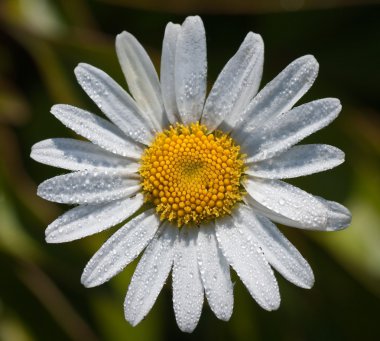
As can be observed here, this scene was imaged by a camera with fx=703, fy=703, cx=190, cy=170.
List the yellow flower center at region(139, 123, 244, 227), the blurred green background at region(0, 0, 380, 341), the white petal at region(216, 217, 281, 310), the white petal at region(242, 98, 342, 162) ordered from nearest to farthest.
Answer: the white petal at region(242, 98, 342, 162)
the white petal at region(216, 217, 281, 310)
the yellow flower center at region(139, 123, 244, 227)
the blurred green background at region(0, 0, 380, 341)

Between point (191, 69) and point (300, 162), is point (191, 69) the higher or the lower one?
the higher one

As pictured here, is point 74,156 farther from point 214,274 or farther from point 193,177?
point 214,274

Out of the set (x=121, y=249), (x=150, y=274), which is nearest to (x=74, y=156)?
(x=121, y=249)

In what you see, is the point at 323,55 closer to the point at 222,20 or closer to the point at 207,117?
the point at 222,20

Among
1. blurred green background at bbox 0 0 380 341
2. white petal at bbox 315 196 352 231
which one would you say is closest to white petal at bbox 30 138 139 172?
blurred green background at bbox 0 0 380 341

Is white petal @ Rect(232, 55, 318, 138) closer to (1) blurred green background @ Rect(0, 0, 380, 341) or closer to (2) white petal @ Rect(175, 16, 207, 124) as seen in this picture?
(2) white petal @ Rect(175, 16, 207, 124)

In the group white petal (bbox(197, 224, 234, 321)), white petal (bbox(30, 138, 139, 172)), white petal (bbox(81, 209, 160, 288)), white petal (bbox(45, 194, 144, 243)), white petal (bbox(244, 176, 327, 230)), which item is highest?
white petal (bbox(30, 138, 139, 172))

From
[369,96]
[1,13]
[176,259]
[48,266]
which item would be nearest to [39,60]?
[1,13]
